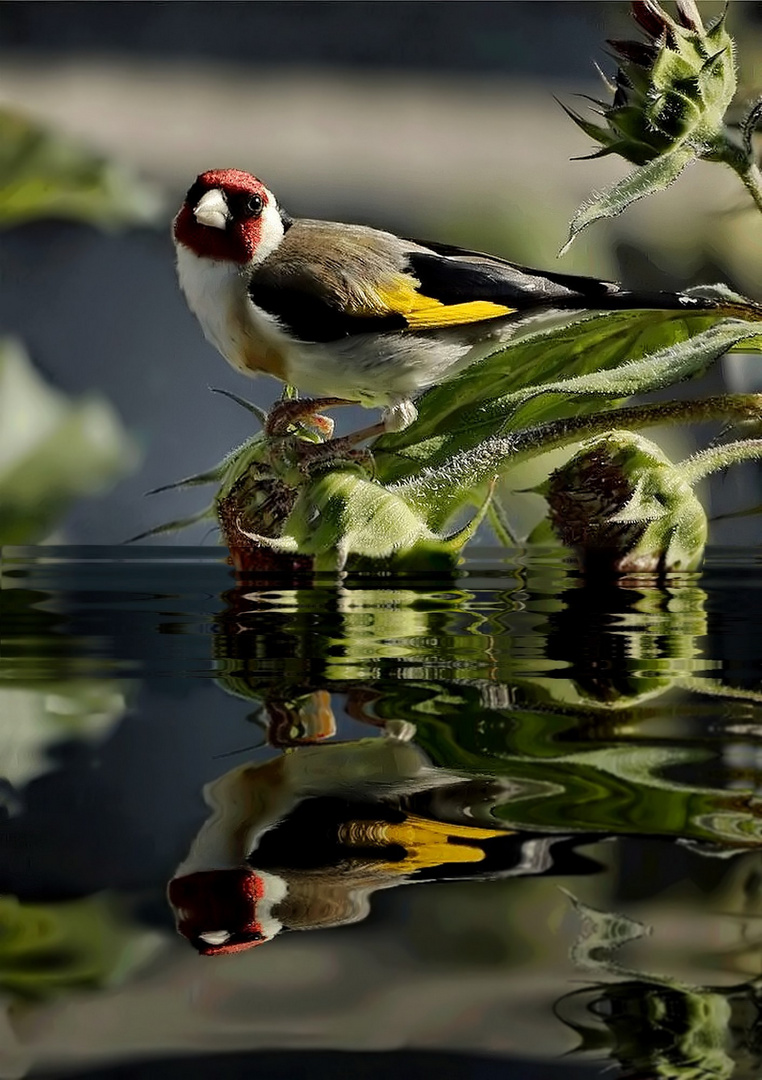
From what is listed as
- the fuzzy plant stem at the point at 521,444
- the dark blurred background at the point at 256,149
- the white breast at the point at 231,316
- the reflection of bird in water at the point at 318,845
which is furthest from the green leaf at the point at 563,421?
the dark blurred background at the point at 256,149

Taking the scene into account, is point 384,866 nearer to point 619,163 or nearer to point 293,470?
point 293,470

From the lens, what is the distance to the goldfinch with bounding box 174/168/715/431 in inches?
17.7

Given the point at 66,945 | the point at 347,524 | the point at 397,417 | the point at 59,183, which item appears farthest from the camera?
the point at 59,183

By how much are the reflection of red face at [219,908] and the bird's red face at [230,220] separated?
42 centimetres

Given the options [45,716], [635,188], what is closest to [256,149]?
[635,188]

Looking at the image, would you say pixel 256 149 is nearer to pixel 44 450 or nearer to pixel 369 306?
pixel 44 450

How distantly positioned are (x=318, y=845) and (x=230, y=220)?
441 mm

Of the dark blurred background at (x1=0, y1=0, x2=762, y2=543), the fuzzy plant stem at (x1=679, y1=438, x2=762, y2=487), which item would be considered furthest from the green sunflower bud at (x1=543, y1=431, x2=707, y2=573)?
the dark blurred background at (x1=0, y1=0, x2=762, y2=543)

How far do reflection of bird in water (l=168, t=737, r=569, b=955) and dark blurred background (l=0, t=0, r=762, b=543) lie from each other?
1003 mm

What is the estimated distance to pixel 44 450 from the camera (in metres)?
1.14

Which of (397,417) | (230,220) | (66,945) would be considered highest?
(230,220)

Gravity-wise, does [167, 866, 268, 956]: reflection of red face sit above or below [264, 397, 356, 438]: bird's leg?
below

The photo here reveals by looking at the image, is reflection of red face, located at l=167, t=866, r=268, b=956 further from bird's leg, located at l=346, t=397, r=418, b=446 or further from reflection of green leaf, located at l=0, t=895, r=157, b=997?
bird's leg, located at l=346, t=397, r=418, b=446

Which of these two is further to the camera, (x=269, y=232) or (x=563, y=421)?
(x=269, y=232)
